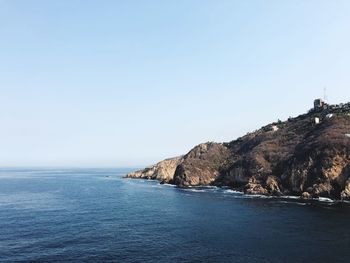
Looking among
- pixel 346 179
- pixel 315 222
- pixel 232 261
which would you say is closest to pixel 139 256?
pixel 232 261

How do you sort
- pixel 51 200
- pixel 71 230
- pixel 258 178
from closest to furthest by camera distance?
1. pixel 71 230
2. pixel 51 200
3. pixel 258 178

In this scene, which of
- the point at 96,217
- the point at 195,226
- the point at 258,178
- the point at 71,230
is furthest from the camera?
the point at 258,178

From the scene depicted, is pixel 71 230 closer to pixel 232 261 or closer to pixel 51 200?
pixel 232 261

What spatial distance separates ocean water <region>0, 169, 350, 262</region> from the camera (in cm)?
7912

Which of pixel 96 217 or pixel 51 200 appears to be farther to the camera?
pixel 51 200

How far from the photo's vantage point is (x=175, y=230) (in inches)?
4031

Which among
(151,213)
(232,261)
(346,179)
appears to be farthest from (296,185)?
(232,261)

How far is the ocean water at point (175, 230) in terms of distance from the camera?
79.1 meters

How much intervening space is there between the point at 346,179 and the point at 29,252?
11708 centimetres

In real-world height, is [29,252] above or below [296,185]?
below

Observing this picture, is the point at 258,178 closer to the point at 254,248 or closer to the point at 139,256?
the point at 254,248

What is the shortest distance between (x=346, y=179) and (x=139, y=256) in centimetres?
10102

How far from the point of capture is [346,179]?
149 metres

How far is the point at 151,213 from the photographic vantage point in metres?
128
